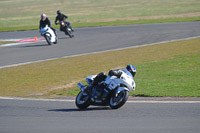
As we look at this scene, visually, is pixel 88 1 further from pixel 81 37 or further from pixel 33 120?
pixel 33 120

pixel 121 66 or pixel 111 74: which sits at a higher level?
pixel 111 74

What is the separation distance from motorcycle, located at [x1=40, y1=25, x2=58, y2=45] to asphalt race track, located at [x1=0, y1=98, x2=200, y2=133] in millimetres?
14553

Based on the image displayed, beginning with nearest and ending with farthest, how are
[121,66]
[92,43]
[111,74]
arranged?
[111,74]
[121,66]
[92,43]

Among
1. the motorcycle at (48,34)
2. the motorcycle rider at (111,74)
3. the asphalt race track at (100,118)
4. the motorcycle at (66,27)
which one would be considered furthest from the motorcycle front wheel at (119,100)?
the motorcycle at (66,27)

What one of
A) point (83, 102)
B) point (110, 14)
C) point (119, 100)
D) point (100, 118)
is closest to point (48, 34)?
point (83, 102)

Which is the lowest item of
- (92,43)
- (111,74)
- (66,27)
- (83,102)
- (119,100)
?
(92,43)

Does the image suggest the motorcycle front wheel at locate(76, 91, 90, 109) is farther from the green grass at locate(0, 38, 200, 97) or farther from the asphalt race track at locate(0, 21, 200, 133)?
the green grass at locate(0, 38, 200, 97)

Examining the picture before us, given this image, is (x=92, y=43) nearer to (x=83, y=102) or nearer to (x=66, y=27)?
(x=66, y=27)

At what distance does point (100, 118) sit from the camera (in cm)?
834

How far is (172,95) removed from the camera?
10.8 m

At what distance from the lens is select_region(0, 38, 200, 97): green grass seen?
39.5 ft

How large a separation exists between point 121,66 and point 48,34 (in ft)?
30.5

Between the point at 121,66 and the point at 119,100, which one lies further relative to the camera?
the point at 121,66

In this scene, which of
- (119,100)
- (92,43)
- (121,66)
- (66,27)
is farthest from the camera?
(66,27)
